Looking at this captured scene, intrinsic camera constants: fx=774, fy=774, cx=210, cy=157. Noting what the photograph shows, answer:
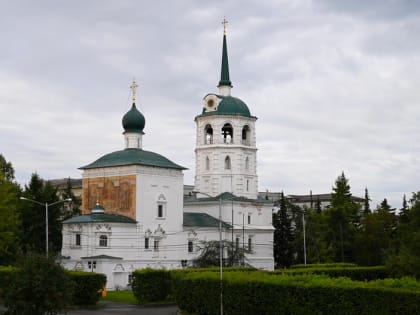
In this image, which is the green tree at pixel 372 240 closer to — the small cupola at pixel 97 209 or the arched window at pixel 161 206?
the arched window at pixel 161 206

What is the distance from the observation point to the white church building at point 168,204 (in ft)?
216

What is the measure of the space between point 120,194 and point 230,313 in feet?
118

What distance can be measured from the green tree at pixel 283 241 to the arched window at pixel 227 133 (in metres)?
10.7

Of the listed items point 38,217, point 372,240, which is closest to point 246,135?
point 372,240

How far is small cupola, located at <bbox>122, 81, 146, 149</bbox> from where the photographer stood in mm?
72250

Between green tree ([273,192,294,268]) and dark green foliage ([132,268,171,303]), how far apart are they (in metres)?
38.2

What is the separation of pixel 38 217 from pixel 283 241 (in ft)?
89.0

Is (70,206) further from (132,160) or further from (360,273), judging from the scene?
(360,273)

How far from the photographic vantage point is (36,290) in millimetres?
28906

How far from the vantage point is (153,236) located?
69375 mm

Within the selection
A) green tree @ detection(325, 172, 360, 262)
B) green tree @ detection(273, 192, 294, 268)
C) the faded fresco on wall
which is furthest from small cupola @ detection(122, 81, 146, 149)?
Result: green tree @ detection(325, 172, 360, 262)

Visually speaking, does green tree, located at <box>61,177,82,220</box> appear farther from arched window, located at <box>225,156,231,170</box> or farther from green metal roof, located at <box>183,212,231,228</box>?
arched window, located at <box>225,156,231,170</box>

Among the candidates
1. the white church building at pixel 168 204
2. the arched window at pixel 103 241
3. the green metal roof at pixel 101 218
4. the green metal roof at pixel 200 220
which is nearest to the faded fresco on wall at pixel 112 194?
the white church building at pixel 168 204

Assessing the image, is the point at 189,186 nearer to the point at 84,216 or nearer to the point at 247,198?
the point at 247,198
